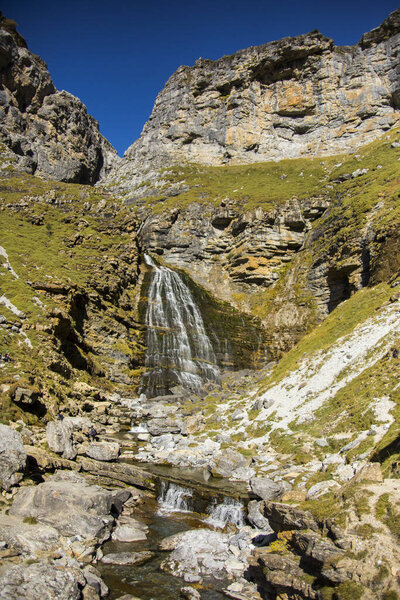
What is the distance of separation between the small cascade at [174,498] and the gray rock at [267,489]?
2.43 metres

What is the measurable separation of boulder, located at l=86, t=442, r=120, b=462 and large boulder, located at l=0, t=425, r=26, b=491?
474 cm

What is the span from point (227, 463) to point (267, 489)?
3.94 metres

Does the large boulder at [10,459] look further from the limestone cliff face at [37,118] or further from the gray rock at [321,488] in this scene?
the limestone cliff face at [37,118]

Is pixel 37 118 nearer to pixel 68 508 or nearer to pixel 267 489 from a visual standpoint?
pixel 68 508

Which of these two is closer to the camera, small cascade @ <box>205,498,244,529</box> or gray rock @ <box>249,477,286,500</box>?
small cascade @ <box>205,498,244,529</box>

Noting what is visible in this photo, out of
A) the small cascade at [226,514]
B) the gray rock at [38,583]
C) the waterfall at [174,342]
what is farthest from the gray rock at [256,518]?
the waterfall at [174,342]

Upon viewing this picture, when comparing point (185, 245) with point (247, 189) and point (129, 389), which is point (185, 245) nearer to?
point (247, 189)

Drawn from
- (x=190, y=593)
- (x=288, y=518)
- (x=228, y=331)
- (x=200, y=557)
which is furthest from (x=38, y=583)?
(x=228, y=331)

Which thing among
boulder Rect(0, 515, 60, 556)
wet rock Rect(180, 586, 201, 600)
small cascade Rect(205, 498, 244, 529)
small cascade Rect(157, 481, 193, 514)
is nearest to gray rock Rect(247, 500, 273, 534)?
small cascade Rect(205, 498, 244, 529)

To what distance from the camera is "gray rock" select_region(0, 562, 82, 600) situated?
19.9ft

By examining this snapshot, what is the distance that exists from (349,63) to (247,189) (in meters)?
40.4

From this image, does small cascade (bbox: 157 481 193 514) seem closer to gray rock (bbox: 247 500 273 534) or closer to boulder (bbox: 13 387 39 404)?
gray rock (bbox: 247 500 273 534)

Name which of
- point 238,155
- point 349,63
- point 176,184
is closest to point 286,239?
point 176,184

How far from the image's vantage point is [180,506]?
40.8 feet
